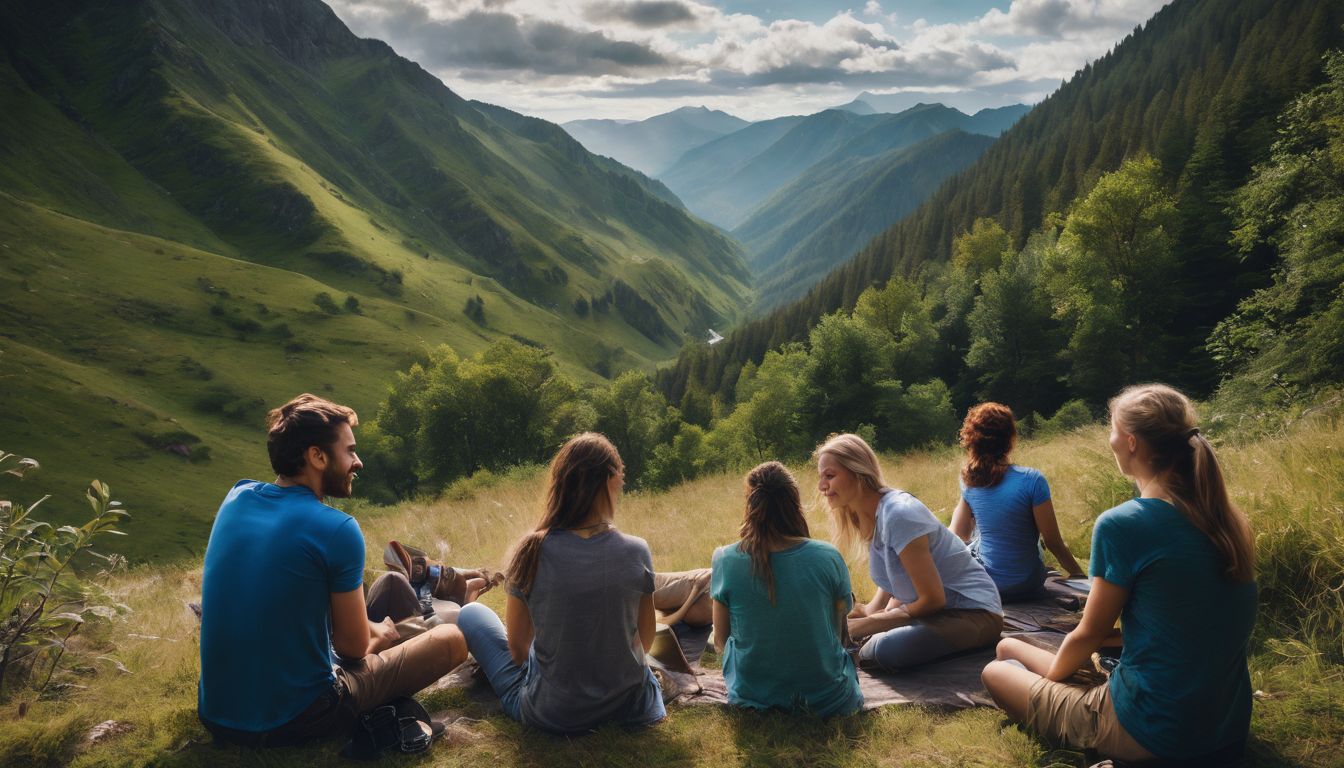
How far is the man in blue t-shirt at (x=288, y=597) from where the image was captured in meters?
4.43

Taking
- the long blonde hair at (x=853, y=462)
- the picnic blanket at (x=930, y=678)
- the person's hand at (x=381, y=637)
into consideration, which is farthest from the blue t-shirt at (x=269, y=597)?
the long blonde hair at (x=853, y=462)

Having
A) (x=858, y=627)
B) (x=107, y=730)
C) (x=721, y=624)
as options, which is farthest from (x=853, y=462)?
(x=107, y=730)

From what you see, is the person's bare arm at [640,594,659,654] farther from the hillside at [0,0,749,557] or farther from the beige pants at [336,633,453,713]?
the hillside at [0,0,749,557]

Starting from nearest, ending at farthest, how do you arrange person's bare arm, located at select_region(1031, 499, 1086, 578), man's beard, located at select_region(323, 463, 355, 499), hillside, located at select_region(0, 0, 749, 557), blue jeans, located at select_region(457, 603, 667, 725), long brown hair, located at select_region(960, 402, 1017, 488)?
man's beard, located at select_region(323, 463, 355, 499) → blue jeans, located at select_region(457, 603, 667, 725) → person's bare arm, located at select_region(1031, 499, 1086, 578) → long brown hair, located at select_region(960, 402, 1017, 488) → hillside, located at select_region(0, 0, 749, 557)

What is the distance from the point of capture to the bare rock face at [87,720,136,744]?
5.20 metres

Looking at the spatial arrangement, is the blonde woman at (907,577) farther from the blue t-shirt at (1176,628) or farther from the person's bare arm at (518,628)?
the person's bare arm at (518,628)

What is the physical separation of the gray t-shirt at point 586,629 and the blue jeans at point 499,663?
0.18m

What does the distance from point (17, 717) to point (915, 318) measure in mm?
61549

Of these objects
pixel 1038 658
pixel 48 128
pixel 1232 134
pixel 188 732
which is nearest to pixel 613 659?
pixel 1038 658

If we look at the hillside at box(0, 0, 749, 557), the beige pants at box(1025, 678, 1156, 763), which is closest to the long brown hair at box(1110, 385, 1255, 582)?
the beige pants at box(1025, 678, 1156, 763)

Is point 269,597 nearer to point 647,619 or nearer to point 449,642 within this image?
point 449,642

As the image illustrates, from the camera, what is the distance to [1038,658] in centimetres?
472

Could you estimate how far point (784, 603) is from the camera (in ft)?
16.0

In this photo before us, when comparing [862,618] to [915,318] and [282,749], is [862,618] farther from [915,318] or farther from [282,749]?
[915,318]
